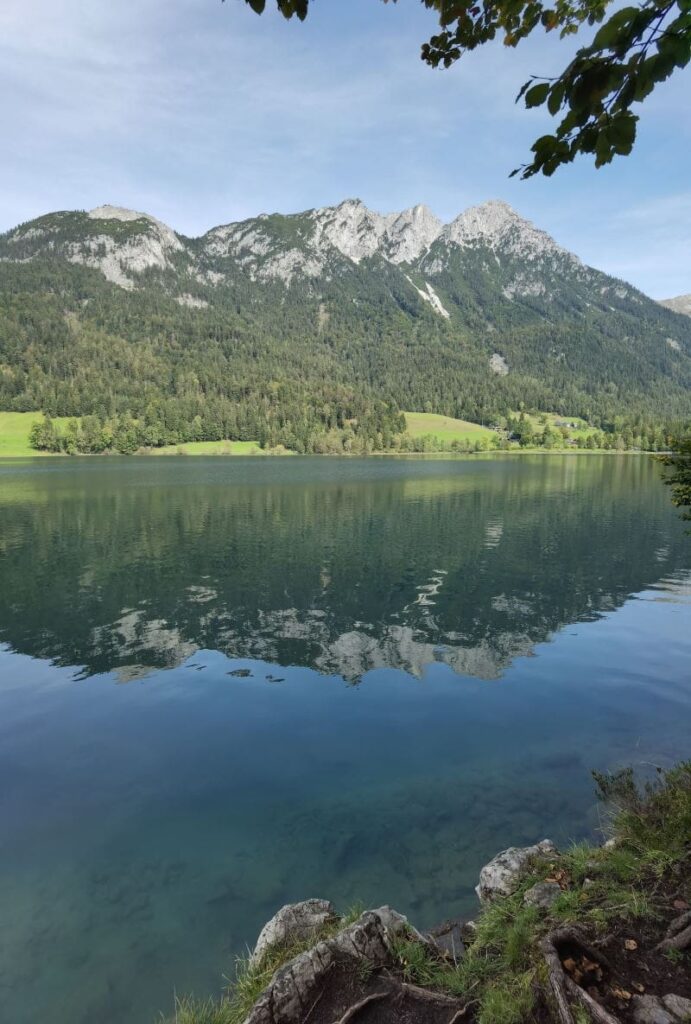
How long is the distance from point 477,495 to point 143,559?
191 ft

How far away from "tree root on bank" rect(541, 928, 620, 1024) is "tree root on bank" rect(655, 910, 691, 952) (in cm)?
74

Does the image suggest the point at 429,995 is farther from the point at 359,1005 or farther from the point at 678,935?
the point at 678,935

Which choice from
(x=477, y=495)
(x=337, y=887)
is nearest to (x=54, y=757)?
(x=337, y=887)

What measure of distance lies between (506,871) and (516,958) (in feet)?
10.9

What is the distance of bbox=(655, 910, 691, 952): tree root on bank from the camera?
5883mm

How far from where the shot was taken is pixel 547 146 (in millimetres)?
4152

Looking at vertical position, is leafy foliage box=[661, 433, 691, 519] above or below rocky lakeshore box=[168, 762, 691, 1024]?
above

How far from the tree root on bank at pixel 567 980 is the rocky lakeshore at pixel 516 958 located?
0.01 metres

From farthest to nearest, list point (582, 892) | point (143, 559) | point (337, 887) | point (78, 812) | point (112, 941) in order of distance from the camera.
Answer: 1. point (143, 559)
2. point (78, 812)
3. point (337, 887)
4. point (112, 941)
5. point (582, 892)

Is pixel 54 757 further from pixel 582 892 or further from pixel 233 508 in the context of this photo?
pixel 233 508

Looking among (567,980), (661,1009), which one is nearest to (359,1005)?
(567,980)

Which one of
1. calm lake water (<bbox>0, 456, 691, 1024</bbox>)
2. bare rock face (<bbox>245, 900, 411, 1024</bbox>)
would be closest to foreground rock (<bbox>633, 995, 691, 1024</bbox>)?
bare rock face (<bbox>245, 900, 411, 1024</bbox>)

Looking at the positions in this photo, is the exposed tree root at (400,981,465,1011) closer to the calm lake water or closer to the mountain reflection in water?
the calm lake water

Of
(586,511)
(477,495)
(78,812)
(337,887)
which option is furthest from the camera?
(477,495)
